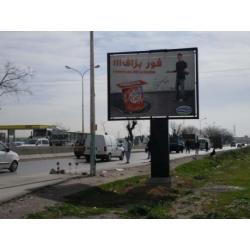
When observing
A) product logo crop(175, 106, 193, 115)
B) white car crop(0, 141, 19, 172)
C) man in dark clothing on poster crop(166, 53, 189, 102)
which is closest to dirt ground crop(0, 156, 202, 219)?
product logo crop(175, 106, 193, 115)

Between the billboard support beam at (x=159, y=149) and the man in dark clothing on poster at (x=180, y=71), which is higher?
the man in dark clothing on poster at (x=180, y=71)

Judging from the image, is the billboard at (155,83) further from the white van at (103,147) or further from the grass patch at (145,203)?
the white van at (103,147)

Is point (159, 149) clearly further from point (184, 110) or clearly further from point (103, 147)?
point (103, 147)

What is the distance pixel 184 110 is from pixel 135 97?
191 cm

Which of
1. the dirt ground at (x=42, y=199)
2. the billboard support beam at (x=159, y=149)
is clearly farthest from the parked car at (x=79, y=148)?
the billboard support beam at (x=159, y=149)

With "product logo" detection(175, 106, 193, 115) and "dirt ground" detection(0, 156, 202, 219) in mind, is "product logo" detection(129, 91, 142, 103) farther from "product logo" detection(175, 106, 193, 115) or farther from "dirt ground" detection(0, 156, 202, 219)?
"dirt ground" detection(0, 156, 202, 219)

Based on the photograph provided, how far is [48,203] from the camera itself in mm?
10898

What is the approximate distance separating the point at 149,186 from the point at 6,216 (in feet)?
25.2

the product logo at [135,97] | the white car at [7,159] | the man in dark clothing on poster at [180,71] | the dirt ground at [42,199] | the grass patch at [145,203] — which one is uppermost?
the man in dark clothing on poster at [180,71]

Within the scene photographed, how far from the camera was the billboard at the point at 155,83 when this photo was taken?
16078 millimetres

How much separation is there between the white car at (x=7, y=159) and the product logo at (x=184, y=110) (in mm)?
9944
